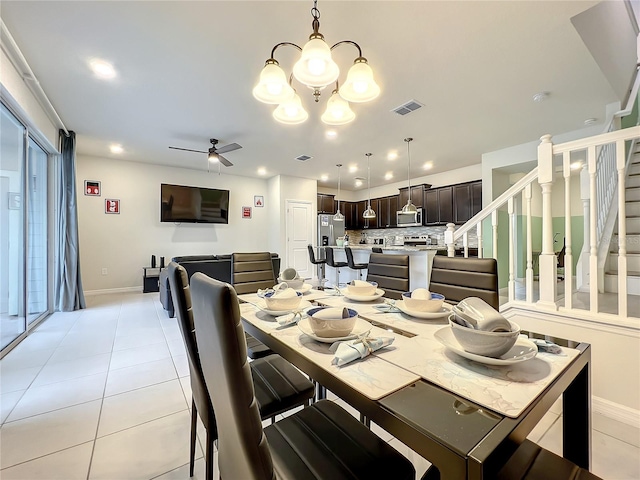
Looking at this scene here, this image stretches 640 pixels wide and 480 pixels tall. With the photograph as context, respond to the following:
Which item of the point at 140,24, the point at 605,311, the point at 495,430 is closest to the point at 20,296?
the point at 140,24

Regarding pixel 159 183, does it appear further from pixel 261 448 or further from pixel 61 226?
pixel 261 448

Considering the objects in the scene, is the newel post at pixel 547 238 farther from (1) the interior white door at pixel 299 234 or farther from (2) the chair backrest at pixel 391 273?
(1) the interior white door at pixel 299 234

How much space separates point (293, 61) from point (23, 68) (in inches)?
99.5

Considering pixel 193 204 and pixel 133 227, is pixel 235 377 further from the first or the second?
pixel 133 227

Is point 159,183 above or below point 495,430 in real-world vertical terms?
above

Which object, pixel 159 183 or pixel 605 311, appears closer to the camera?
pixel 605 311

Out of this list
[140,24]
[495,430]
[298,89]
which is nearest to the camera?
[495,430]

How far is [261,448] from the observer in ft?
1.95

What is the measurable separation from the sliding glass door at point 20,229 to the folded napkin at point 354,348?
11.9 ft

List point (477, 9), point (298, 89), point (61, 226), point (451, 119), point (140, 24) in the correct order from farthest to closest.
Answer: point (61, 226)
point (451, 119)
point (298, 89)
point (140, 24)
point (477, 9)

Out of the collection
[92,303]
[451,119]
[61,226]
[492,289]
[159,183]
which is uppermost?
[451,119]

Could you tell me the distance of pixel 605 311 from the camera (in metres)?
1.79

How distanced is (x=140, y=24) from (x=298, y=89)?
4.66 feet

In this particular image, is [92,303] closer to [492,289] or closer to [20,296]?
[20,296]
